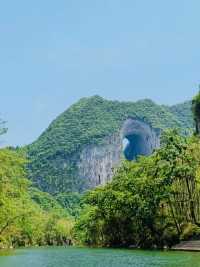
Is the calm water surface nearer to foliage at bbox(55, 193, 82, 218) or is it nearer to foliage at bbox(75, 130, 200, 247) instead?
foliage at bbox(75, 130, 200, 247)

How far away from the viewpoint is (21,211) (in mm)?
54344

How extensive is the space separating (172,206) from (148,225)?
155 inches

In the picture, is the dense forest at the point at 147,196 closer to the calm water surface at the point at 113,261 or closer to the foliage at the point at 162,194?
the foliage at the point at 162,194

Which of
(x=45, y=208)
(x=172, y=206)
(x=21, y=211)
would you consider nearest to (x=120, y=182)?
(x=172, y=206)

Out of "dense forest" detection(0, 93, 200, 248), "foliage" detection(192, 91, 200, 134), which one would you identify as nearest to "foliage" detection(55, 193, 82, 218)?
"foliage" detection(192, 91, 200, 134)

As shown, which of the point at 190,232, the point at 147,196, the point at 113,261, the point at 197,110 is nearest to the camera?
the point at 113,261

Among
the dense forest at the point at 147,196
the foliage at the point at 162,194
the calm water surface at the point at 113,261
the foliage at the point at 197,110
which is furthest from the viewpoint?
the foliage at the point at 197,110

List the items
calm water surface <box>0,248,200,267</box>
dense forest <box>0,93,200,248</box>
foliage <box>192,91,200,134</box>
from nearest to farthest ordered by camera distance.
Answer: calm water surface <box>0,248,200,267</box> → dense forest <box>0,93,200,248</box> → foliage <box>192,91,200,134</box>

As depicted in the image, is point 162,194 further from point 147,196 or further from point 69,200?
point 69,200

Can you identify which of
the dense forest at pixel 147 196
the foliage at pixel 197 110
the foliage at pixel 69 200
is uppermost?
the foliage at pixel 197 110

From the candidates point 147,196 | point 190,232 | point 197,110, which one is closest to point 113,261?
point 190,232

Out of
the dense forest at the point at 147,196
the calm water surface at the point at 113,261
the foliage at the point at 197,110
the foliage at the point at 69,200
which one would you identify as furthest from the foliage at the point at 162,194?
the foliage at the point at 69,200

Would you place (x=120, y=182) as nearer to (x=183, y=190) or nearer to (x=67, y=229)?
(x=183, y=190)

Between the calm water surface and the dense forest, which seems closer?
the calm water surface
